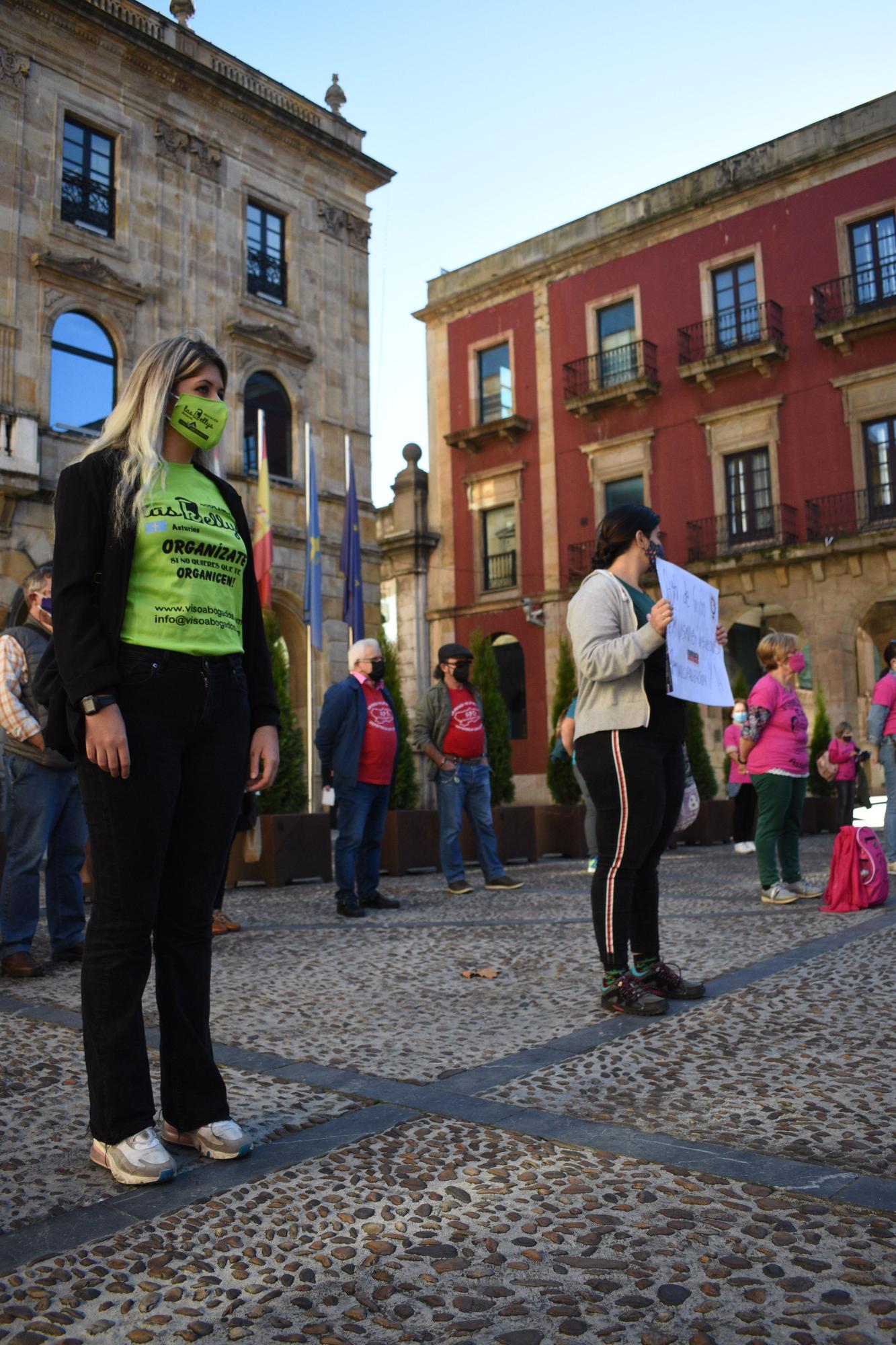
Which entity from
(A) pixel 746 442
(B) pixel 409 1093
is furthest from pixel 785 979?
(A) pixel 746 442

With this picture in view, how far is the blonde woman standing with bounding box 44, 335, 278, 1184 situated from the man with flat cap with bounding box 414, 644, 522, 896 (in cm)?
579

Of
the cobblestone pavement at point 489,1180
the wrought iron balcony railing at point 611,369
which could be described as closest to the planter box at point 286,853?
the cobblestone pavement at point 489,1180

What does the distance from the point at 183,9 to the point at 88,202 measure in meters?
5.08

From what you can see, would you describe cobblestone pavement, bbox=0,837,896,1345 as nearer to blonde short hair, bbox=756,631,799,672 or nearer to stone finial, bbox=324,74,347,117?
blonde short hair, bbox=756,631,799,672

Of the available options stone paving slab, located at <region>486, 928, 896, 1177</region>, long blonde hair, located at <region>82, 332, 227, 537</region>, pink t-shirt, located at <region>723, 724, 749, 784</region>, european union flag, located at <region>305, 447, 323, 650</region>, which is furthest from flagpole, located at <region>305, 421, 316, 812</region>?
long blonde hair, located at <region>82, 332, 227, 537</region>

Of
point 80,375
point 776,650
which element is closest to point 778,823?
point 776,650

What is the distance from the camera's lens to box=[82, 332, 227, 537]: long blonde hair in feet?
8.08

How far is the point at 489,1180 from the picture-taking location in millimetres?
2186

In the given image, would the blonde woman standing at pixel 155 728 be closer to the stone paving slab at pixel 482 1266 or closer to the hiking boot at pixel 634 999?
the stone paving slab at pixel 482 1266

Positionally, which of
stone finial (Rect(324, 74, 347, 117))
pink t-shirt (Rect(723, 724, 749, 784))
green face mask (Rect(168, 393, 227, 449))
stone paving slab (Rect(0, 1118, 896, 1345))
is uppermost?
stone finial (Rect(324, 74, 347, 117))

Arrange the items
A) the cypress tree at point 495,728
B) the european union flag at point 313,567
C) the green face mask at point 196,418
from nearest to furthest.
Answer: the green face mask at point 196,418 < the cypress tree at point 495,728 < the european union flag at point 313,567

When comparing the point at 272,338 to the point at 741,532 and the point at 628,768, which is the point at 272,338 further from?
the point at 628,768

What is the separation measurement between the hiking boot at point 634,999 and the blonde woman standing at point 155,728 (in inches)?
65.8

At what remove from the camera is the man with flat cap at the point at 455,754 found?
332 inches
